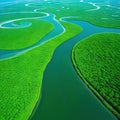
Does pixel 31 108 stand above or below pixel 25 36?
above

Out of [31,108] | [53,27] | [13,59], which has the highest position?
[31,108]

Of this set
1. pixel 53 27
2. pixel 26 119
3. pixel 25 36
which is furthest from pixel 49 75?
pixel 53 27

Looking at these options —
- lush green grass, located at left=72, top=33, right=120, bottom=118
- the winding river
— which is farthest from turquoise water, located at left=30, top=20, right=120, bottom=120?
lush green grass, located at left=72, top=33, right=120, bottom=118

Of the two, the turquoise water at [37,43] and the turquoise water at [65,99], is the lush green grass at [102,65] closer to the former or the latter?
the turquoise water at [65,99]

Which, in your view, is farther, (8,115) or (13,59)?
(13,59)

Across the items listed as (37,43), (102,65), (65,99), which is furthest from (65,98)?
(37,43)

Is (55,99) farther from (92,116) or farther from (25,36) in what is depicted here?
(25,36)

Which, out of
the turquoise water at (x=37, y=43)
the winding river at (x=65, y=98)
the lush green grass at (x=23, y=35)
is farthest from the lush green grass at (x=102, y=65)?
the lush green grass at (x=23, y=35)

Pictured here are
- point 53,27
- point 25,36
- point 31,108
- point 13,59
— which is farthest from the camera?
point 53,27

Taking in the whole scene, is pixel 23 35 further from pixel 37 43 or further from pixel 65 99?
pixel 65 99
